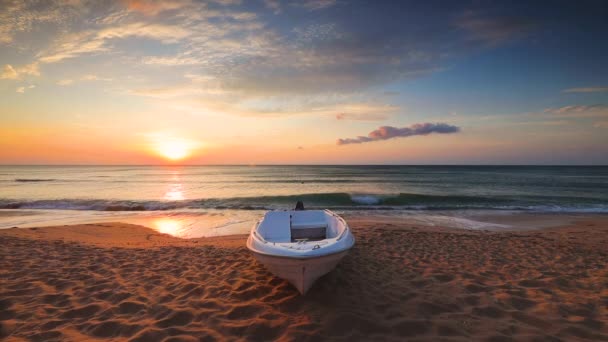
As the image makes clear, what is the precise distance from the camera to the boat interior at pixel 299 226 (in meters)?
6.96

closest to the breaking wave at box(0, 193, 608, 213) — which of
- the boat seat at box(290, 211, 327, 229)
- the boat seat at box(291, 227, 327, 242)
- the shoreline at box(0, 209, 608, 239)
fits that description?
the shoreline at box(0, 209, 608, 239)

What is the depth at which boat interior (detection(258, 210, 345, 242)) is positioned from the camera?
6.96 metres

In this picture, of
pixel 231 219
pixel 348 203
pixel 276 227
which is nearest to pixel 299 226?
pixel 276 227

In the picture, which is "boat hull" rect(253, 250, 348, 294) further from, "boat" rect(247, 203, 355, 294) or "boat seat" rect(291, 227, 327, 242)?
"boat seat" rect(291, 227, 327, 242)

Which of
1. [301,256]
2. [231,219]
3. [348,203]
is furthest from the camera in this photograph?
[348,203]

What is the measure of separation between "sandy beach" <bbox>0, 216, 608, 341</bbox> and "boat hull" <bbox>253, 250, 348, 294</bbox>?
0.44 m

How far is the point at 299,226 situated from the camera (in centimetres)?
758

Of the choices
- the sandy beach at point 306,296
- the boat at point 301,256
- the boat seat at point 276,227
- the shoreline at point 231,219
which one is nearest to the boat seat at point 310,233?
the boat seat at point 276,227

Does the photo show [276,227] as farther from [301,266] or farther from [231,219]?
[231,219]

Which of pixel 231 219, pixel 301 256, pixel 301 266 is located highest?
pixel 301 256

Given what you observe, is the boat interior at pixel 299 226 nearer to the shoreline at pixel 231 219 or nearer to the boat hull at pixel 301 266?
the boat hull at pixel 301 266

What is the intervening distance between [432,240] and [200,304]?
24.8 ft

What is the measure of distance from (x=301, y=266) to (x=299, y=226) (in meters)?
3.41

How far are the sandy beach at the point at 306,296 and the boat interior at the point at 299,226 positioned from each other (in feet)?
2.95
